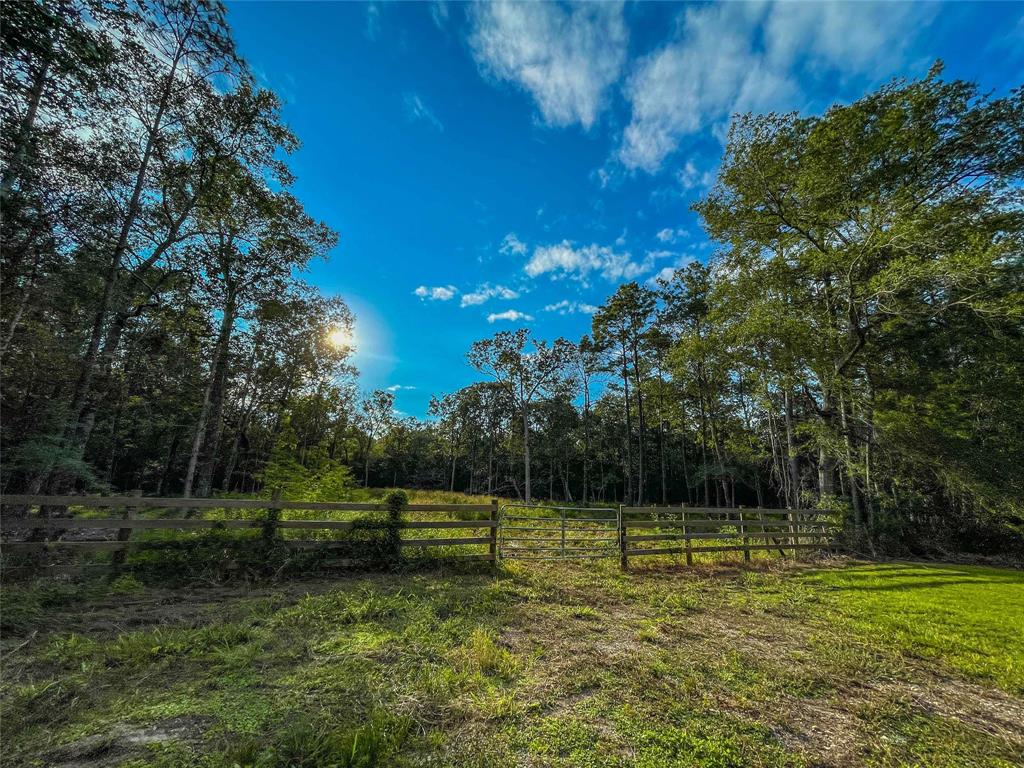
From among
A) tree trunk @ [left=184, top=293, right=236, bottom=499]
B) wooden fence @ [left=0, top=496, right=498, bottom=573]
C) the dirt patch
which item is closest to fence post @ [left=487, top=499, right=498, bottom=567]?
wooden fence @ [left=0, top=496, right=498, bottom=573]

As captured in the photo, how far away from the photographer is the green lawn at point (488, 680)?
2.26 m

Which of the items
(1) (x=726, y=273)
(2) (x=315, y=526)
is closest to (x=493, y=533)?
(2) (x=315, y=526)

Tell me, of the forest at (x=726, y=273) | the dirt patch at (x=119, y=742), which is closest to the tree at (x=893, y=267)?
the forest at (x=726, y=273)

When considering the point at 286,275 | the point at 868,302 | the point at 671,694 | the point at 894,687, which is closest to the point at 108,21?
the point at 286,275

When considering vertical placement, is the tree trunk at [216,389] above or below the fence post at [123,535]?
above

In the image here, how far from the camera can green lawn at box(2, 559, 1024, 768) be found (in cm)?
226

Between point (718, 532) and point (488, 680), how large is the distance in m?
8.30

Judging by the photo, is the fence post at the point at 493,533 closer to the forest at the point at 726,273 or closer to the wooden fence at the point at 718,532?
the wooden fence at the point at 718,532

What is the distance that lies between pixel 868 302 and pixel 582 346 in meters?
14.8

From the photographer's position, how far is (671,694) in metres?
2.97

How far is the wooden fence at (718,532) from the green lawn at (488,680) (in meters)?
2.39

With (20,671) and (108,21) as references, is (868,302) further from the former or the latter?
(108,21)

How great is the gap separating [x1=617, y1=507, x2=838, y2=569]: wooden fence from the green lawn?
239 centimetres

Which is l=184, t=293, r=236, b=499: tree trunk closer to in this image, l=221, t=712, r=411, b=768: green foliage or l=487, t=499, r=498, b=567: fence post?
l=487, t=499, r=498, b=567: fence post
